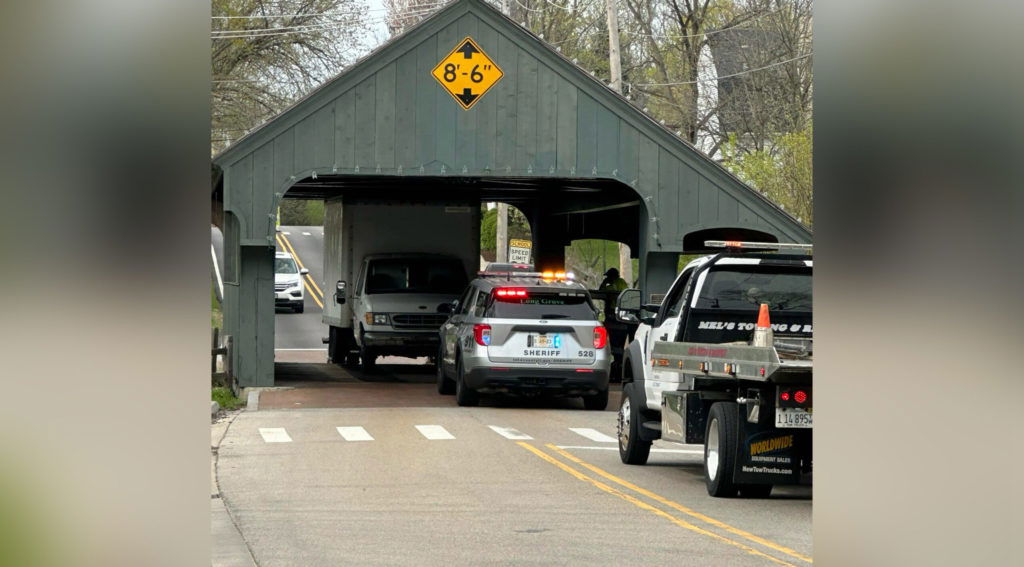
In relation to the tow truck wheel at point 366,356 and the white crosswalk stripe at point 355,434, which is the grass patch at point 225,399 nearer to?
the white crosswalk stripe at point 355,434

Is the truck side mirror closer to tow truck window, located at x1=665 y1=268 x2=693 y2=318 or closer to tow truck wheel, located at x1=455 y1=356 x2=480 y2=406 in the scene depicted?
tow truck wheel, located at x1=455 y1=356 x2=480 y2=406

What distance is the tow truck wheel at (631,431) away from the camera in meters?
15.9

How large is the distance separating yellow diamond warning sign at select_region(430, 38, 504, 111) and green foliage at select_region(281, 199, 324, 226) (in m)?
66.4

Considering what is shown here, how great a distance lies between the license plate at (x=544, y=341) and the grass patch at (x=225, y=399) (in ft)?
17.5

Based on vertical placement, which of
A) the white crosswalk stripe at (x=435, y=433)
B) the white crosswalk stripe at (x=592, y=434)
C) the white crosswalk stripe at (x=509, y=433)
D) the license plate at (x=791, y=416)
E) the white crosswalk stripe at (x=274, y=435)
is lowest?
the white crosswalk stripe at (x=592, y=434)

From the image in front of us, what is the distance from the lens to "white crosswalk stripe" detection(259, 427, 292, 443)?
61.1 feet

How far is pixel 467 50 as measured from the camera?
25.8m

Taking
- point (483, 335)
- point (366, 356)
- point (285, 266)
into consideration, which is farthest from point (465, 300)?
point (285, 266)

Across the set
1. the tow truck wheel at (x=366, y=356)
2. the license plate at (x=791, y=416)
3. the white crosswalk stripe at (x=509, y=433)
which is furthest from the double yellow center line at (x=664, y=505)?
the tow truck wheel at (x=366, y=356)

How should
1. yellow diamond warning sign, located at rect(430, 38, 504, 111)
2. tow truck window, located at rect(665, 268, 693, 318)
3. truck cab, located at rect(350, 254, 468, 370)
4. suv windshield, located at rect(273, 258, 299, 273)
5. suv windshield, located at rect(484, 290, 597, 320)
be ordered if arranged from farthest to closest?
suv windshield, located at rect(273, 258, 299, 273), truck cab, located at rect(350, 254, 468, 370), yellow diamond warning sign, located at rect(430, 38, 504, 111), suv windshield, located at rect(484, 290, 597, 320), tow truck window, located at rect(665, 268, 693, 318)

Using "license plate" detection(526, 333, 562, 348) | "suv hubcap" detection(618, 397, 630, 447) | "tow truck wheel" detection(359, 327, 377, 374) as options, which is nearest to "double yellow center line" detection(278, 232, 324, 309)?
"tow truck wheel" detection(359, 327, 377, 374)

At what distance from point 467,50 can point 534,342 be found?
657 cm
